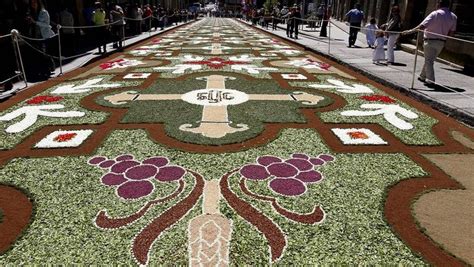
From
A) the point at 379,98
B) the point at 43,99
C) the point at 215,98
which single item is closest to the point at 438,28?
the point at 379,98

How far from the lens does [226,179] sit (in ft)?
10.3

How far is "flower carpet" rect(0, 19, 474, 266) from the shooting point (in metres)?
2.25

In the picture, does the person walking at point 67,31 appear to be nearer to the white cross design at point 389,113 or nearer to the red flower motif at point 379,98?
the red flower motif at point 379,98

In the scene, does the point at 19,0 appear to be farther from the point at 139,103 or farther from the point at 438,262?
the point at 438,262

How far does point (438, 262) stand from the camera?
2141 mm

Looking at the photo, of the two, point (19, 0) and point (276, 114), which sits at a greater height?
point (19, 0)

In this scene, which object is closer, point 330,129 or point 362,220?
point 362,220

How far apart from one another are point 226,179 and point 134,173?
33.7 inches

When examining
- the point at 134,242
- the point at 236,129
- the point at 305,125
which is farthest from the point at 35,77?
the point at 134,242

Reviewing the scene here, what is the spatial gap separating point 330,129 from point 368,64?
5893 mm

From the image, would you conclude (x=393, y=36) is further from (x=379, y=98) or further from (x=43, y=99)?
(x=43, y=99)

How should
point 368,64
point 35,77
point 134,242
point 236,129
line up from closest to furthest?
point 134,242
point 236,129
point 35,77
point 368,64

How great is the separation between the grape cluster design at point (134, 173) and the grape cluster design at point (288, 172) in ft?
2.29

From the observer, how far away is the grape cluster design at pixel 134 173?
115 inches
